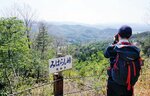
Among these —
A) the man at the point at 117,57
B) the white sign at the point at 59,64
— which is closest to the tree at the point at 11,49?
the white sign at the point at 59,64

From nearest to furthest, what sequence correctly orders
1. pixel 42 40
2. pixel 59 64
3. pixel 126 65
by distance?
pixel 126 65
pixel 59 64
pixel 42 40

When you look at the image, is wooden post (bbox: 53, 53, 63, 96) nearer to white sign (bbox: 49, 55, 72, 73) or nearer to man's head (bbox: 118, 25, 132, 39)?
white sign (bbox: 49, 55, 72, 73)

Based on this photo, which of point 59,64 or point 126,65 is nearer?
point 126,65

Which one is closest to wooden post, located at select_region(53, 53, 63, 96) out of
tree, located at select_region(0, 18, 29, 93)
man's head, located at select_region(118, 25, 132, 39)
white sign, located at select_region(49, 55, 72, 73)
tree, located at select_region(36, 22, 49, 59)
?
white sign, located at select_region(49, 55, 72, 73)

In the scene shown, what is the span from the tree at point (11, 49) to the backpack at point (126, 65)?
629 inches

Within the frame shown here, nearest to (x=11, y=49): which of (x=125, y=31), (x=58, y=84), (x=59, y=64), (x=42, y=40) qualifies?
(x=42, y=40)

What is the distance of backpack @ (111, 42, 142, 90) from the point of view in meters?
2.87

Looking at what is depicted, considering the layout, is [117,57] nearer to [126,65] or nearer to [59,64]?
[126,65]

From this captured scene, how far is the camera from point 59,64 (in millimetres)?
3168

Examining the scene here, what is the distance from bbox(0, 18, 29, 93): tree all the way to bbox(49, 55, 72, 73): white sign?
50.9 feet

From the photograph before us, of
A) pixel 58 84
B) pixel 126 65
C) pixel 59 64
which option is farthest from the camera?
pixel 58 84

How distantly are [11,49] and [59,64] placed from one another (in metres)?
15.9

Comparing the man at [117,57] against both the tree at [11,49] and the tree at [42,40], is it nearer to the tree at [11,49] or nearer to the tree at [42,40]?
the tree at [11,49]

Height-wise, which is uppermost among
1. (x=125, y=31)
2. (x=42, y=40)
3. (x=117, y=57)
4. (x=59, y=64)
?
(x=125, y=31)
